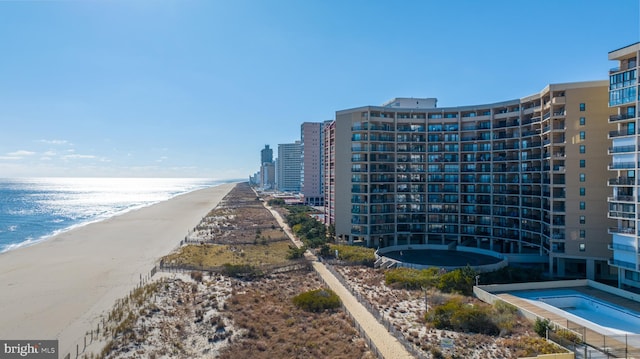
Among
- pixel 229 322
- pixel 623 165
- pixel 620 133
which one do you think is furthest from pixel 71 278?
pixel 620 133

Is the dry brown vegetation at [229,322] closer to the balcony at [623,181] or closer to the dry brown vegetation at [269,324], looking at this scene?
the dry brown vegetation at [269,324]

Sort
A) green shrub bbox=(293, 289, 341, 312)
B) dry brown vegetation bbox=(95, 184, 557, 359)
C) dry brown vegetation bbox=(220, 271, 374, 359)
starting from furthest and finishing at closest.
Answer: green shrub bbox=(293, 289, 341, 312), dry brown vegetation bbox=(95, 184, 557, 359), dry brown vegetation bbox=(220, 271, 374, 359)

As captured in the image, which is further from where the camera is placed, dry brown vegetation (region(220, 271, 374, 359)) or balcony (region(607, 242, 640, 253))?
balcony (region(607, 242, 640, 253))

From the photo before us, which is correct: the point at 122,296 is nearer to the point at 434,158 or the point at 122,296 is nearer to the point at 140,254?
the point at 140,254

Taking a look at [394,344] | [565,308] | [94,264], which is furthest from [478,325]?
[94,264]

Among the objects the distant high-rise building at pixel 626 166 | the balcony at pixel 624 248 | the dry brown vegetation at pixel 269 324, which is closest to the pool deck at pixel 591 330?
the dry brown vegetation at pixel 269 324

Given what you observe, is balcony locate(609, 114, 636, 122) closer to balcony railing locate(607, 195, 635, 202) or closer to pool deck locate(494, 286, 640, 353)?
balcony railing locate(607, 195, 635, 202)

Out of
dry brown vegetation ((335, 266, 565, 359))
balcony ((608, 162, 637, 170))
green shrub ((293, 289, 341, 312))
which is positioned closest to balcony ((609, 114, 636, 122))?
balcony ((608, 162, 637, 170))
